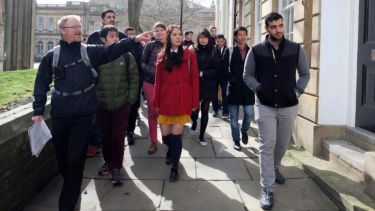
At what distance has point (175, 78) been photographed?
5.35 m

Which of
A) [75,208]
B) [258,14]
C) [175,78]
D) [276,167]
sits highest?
[258,14]

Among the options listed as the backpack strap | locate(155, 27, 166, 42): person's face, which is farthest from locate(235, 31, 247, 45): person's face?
the backpack strap

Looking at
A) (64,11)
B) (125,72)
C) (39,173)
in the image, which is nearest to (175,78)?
(125,72)

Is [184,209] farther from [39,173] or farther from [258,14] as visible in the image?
[258,14]

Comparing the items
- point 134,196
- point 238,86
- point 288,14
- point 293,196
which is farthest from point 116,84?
point 288,14

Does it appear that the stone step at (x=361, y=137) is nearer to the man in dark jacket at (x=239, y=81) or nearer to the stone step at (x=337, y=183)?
the stone step at (x=337, y=183)

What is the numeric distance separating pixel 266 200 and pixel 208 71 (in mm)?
3079

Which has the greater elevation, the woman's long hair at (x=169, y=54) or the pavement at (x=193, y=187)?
the woman's long hair at (x=169, y=54)

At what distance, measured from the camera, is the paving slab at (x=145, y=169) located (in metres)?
5.61

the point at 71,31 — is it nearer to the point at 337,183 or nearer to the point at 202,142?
the point at 337,183

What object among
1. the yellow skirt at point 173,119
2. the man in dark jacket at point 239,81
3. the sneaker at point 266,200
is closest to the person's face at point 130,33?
the man in dark jacket at point 239,81

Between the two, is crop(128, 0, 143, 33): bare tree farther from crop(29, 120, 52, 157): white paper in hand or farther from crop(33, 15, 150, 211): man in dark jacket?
crop(29, 120, 52, 157): white paper in hand

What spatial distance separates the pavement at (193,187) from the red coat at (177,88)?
37.1 inches

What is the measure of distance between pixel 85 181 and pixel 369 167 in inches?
134
